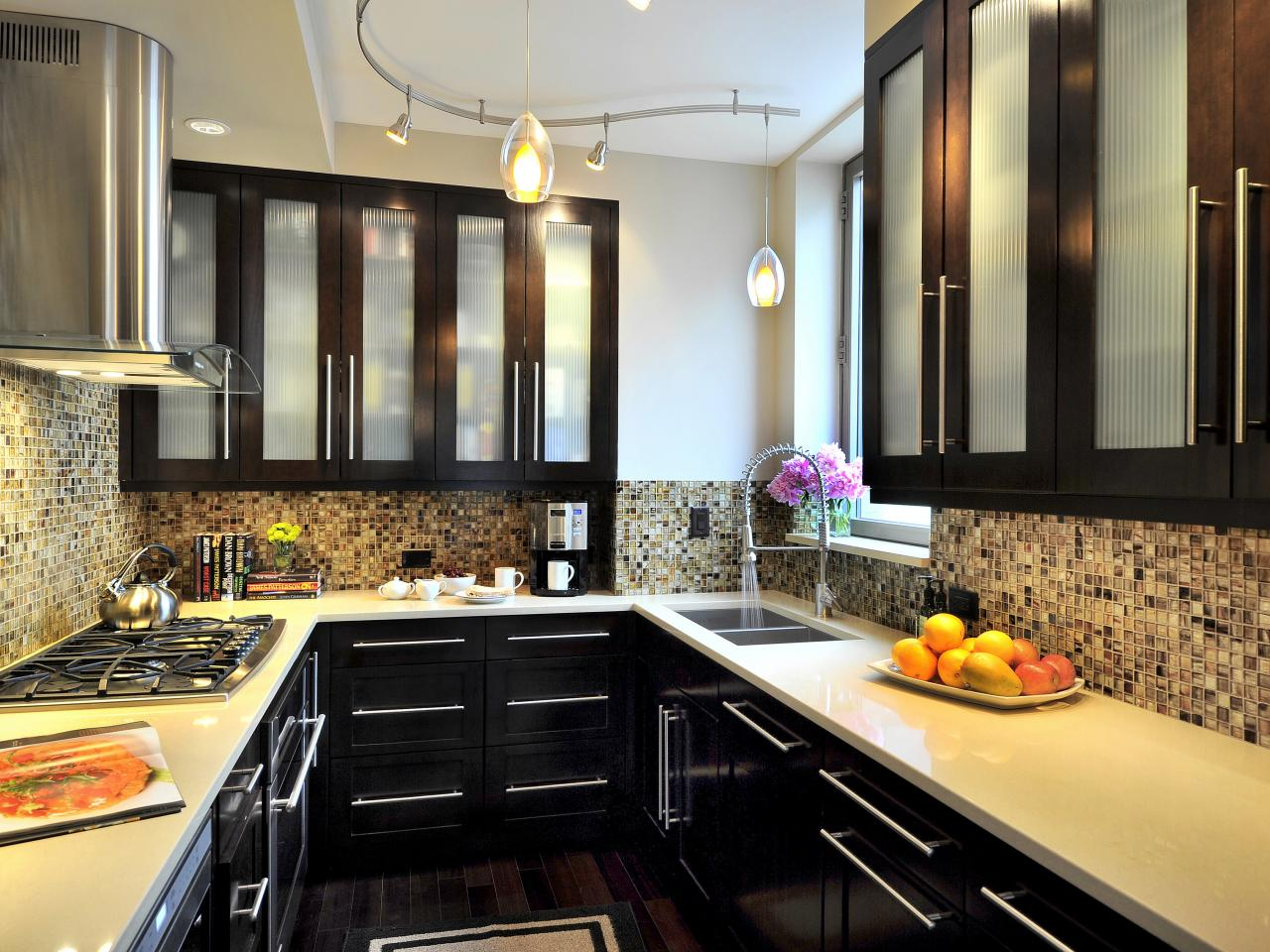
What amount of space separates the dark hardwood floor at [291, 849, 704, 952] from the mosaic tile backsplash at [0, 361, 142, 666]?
3.79ft

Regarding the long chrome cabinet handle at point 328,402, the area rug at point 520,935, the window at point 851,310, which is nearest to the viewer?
the area rug at point 520,935

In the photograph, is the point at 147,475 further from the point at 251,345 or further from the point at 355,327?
the point at 355,327

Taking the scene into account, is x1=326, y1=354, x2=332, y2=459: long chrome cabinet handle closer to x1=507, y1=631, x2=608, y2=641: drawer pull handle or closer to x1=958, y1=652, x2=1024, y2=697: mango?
x1=507, y1=631, x2=608, y2=641: drawer pull handle

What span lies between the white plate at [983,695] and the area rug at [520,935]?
1.21m

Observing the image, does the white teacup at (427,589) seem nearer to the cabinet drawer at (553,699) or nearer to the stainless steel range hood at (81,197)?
the cabinet drawer at (553,699)

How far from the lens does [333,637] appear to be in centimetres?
285

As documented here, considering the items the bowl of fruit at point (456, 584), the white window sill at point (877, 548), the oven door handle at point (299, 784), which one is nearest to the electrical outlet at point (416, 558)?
the bowl of fruit at point (456, 584)

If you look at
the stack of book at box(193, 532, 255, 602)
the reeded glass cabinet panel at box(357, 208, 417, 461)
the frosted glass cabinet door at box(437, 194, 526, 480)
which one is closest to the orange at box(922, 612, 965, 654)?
the frosted glass cabinet door at box(437, 194, 526, 480)

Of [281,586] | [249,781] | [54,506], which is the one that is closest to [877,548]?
[249,781]

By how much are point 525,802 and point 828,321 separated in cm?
215

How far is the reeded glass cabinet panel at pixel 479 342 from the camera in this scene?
3.21 m

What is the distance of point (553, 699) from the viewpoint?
3.01 metres

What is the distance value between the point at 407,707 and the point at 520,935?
83 cm

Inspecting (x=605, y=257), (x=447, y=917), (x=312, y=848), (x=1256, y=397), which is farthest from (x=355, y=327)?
(x=1256, y=397)
